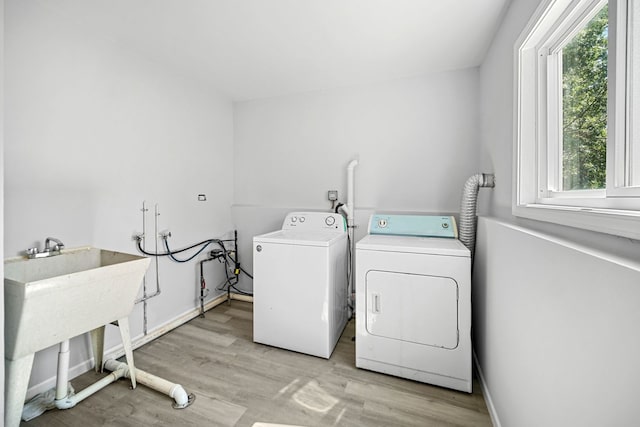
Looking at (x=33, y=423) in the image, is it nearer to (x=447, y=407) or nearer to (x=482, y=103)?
(x=447, y=407)

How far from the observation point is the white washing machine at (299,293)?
201 centimetres

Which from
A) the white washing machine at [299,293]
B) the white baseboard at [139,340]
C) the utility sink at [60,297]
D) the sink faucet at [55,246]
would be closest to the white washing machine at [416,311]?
the white washing machine at [299,293]

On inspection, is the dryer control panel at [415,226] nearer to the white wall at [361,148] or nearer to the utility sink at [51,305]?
the white wall at [361,148]

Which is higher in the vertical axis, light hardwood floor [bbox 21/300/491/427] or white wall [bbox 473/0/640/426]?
white wall [bbox 473/0/640/426]

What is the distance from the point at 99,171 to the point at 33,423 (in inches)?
59.8

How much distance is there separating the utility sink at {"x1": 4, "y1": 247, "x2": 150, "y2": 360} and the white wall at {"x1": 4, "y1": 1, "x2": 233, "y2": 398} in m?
0.16

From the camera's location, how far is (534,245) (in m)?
0.99

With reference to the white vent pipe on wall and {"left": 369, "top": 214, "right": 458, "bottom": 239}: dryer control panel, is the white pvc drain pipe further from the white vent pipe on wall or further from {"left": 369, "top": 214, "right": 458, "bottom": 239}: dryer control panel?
{"left": 369, "top": 214, "right": 458, "bottom": 239}: dryer control panel

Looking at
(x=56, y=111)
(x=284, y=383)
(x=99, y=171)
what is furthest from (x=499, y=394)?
(x=56, y=111)

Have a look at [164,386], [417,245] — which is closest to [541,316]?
[417,245]

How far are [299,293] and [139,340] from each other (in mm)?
1384

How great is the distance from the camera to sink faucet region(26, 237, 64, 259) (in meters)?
1.50

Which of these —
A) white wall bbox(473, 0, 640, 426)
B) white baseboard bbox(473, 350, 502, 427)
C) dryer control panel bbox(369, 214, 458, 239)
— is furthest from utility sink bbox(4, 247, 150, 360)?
white baseboard bbox(473, 350, 502, 427)

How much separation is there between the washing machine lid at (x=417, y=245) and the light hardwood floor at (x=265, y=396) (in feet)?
2.92
